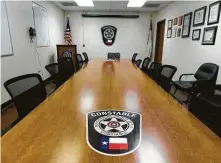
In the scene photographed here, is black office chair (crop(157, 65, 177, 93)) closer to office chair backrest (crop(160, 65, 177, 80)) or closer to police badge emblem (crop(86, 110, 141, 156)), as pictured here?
office chair backrest (crop(160, 65, 177, 80))

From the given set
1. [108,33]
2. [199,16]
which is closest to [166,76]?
[199,16]

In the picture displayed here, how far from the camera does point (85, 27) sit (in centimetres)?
751

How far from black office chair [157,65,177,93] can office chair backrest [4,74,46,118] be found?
156 centimetres

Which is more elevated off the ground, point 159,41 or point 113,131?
point 159,41

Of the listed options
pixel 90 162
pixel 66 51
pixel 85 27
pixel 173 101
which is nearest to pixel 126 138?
pixel 90 162

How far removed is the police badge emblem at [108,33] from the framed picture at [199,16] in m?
4.13

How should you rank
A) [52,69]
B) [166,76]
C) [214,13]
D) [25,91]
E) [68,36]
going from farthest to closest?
1. [68,36]
2. [214,13]
3. [52,69]
4. [166,76]
5. [25,91]

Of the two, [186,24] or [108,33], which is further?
[108,33]

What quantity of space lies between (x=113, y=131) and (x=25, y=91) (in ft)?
3.38

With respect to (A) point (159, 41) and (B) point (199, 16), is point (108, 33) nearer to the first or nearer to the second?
(A) point (159, 41)

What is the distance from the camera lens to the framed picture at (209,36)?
3249 millimetres

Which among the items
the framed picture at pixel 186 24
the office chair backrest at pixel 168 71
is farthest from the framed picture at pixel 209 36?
the office chair backrest at pixel 168 71

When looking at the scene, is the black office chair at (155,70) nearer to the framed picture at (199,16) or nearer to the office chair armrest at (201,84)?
the office chair armrest at (201,84)

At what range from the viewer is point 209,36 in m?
3.40
